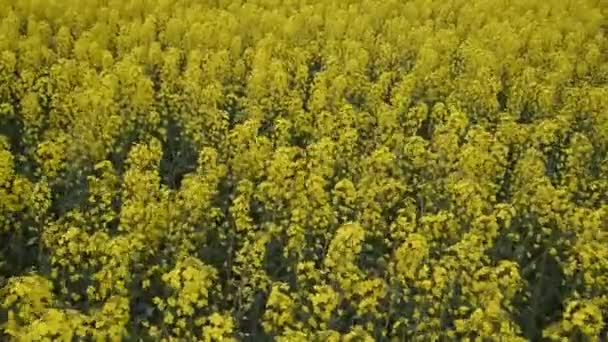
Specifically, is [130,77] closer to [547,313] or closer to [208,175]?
[208,175]

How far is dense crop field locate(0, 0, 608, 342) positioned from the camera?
6066 mm

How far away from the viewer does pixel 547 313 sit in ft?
24.6

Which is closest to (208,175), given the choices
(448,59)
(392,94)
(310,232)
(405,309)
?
(310,232)

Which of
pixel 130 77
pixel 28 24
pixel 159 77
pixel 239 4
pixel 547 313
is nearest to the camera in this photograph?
pixel 547 313

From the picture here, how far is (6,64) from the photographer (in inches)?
411

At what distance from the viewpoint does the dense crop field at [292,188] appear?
6.07 metres

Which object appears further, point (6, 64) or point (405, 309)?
point (6, 64)

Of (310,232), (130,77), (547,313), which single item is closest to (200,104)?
(130,77)

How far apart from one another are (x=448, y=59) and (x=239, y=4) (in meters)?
4.56

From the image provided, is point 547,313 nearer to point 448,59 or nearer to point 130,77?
point 130,77

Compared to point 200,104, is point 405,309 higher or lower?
lower

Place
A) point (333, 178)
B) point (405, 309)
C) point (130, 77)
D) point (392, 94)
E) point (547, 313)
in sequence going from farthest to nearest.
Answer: point (392, 94), point (130, 77), point (333, 178), point (547, 313), point (405, 309)

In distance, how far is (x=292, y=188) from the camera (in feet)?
24.7

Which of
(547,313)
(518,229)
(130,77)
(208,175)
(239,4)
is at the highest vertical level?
(239,4)
